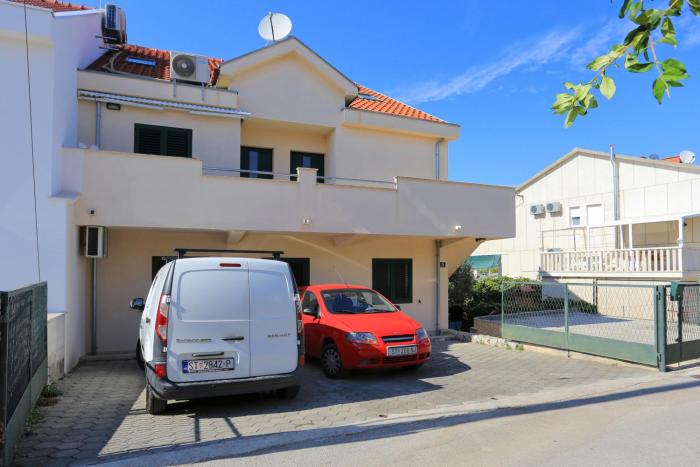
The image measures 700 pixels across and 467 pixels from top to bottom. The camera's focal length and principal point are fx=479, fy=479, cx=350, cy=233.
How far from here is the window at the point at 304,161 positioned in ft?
46.4

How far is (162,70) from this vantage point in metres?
14.0

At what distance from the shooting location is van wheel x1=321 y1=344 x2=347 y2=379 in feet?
28.3

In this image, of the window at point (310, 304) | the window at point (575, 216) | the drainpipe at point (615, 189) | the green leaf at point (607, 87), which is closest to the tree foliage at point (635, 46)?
the green leaf at point (607, 87)

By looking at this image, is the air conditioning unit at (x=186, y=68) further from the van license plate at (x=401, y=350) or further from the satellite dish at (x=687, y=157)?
the satellite dish at (x=687, y=157)

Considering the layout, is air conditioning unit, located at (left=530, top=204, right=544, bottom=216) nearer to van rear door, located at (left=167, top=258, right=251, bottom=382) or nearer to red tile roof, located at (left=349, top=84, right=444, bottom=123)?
red tile roof, located at (left=349, top=84, right=444, bottom=123)

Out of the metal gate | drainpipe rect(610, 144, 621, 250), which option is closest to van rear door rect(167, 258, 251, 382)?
the metal gate

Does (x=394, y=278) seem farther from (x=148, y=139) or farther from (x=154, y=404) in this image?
(x=154, y=404)

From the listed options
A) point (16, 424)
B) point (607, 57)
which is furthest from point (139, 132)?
point (607, 57)

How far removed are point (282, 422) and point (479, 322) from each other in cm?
899

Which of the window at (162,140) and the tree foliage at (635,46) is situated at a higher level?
the window at (162,140)

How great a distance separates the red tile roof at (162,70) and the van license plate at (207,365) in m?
9.26

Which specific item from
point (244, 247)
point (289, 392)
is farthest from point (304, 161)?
point (289, 392)

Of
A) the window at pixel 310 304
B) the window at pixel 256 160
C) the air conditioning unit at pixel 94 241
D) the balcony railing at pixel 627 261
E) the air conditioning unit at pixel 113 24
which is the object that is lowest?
the window at pixel 310 304

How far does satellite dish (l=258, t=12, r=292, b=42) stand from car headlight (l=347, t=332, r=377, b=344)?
33.5ft
